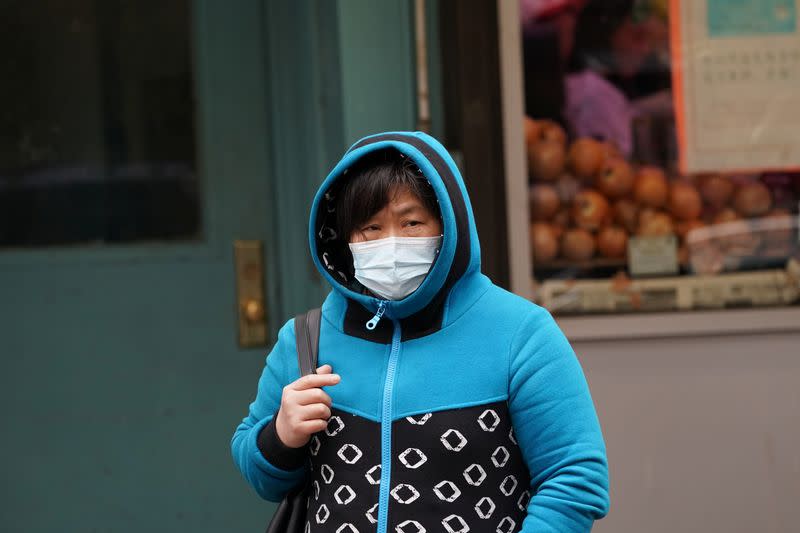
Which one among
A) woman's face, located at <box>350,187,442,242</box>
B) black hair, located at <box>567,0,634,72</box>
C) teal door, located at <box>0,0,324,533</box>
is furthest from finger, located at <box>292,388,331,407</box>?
black hair, located at <box>567,0,634,72</box>

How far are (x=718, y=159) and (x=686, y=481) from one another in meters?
0.96

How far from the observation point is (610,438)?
9.68ft

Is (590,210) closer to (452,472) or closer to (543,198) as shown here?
(543,198)

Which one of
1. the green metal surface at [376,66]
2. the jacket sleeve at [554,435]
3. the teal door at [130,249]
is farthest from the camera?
the teal door at [130,249]

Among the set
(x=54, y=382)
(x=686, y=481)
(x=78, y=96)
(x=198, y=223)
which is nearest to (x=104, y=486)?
(x=54, y=382)

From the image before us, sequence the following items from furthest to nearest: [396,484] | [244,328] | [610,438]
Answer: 1. [244,328]
2. [610,438]
3. [396,484]

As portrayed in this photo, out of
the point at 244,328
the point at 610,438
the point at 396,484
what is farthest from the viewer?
the point at 244,328

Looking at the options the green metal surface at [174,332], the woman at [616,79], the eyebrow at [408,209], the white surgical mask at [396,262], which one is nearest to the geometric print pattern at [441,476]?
the white surgical mask at [396,262]

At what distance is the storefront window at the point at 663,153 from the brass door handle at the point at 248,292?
2.86 feet

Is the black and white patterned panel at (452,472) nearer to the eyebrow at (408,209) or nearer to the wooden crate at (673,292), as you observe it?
the eyebrow at (408,209)

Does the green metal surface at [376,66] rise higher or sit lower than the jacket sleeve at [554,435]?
higher

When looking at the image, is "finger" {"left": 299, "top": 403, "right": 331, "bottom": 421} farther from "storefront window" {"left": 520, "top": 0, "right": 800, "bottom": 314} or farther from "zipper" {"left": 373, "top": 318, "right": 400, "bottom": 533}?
"storefront window" {"left": 520, "top": 0, "right": 800, "bottom": 314}

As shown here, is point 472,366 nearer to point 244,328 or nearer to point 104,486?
point 244,328

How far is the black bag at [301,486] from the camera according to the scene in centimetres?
171
